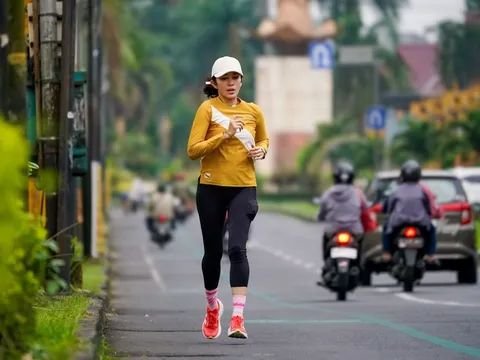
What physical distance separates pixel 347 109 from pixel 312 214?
44.8 m

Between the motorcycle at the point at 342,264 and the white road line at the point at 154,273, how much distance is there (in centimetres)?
509

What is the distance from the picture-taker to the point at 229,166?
12.9 meters

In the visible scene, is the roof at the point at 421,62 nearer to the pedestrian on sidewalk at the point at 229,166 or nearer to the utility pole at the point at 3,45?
the utility pole at the point at 3,45

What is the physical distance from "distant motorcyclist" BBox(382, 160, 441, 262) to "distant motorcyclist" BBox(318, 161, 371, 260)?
97 cm

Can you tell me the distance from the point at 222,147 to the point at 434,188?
12.5 meters

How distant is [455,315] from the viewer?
16219mm

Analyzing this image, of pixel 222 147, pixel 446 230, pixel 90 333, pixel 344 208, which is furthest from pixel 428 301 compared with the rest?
pixel 90 333

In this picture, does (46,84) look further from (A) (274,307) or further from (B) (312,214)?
(B) (312,214)

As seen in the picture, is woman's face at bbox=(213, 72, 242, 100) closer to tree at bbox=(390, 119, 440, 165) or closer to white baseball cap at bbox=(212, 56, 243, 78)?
white baseball cap at bbox=(212, 56, 243, 78)

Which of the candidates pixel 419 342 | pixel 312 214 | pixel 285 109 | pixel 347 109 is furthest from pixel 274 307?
pixel 347 109

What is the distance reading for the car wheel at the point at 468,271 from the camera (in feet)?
80.6

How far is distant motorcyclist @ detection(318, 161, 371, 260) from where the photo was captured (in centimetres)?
2084

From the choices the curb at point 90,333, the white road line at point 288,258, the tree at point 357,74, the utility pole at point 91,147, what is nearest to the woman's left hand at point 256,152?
the curb at point 90,333

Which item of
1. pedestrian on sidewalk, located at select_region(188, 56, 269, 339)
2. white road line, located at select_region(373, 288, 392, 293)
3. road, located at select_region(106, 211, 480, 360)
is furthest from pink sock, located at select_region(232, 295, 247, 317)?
white road line, located at select_region(373, 288, 392, 293)
